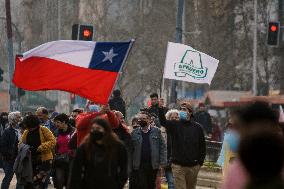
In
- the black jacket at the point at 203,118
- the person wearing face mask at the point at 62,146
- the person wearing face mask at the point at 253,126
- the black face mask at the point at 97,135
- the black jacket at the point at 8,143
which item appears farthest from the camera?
the black jacket at the point at 203,118

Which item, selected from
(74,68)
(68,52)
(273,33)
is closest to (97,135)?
(74,68)

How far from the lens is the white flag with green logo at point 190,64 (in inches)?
832

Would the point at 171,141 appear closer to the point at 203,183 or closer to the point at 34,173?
the point at 34,173

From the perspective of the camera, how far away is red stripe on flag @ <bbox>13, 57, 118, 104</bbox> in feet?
41.6

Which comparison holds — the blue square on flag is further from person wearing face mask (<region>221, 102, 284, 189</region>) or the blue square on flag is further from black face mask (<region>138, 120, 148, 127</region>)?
person wearing face mask (<region>221, 102, 284, 189</region>)

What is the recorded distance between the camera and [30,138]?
15.1 metres

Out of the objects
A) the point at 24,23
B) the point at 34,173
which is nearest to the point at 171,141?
the point at 34,173

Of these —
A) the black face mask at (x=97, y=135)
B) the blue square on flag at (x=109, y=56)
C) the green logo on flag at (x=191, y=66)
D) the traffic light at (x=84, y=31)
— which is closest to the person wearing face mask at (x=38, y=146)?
the blue square on flag at (x=109, y=56)

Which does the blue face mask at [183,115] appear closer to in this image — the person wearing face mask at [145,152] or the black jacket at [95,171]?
the person wearing face mask at [145,152]

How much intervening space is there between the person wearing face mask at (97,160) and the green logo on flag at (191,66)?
11013mm

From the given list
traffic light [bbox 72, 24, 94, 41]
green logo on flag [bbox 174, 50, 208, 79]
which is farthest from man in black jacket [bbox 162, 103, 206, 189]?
traffic light [bbox 72, 24, 94, 41]

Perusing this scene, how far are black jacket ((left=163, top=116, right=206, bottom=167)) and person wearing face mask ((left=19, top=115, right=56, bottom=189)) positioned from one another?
157 centimetres

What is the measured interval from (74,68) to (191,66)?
8171 millimetres

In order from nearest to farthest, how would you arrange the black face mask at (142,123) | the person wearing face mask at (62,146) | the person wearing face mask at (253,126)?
the person wearing face mask at (253,126) → the black face mask at (142,123) → the person wearing face mask at (62,146)
